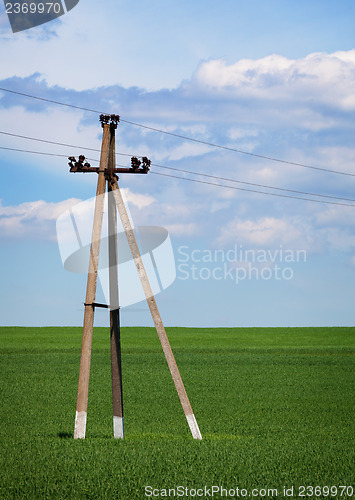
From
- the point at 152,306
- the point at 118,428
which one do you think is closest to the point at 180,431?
the point at 118,428

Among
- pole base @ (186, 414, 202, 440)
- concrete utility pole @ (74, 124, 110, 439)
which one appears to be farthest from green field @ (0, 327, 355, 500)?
concrete utility pole @ (74, 124, 110, 439)

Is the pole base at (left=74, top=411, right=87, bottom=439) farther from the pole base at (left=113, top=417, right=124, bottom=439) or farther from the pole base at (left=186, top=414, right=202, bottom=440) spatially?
the pole base at (left=186, top=414, right=202, bottom=440)

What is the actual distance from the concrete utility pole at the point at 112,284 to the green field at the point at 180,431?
0.67m

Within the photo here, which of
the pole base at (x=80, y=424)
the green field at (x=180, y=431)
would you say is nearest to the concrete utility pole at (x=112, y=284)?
the pole base at (x=80, y=424)

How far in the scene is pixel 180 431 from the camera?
16.0 metres

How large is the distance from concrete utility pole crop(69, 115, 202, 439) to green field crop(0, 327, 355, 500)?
671 mm

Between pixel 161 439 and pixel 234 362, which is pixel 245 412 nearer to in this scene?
pixel 161 439

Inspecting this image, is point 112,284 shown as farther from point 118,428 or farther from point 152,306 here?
point 118,428

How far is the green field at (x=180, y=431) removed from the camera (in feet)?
34.8

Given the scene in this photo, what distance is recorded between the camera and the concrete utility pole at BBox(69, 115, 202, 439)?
46.1ft

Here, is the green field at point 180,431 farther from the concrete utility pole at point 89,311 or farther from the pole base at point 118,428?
the concrete utility pole at point 89,311

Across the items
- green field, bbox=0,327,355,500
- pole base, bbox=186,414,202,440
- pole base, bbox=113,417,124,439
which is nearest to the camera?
green field, bbox=0,327,355,500

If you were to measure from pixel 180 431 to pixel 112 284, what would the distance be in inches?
159

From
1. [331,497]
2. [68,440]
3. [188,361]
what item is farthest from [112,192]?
[188,361]
